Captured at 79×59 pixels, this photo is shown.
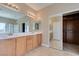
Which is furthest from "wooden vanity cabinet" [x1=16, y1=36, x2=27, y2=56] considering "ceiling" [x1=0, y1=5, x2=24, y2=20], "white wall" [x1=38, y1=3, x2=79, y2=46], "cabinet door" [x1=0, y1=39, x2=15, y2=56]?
"white wall" [x1=38, y1=3, x2=79, y2=46]

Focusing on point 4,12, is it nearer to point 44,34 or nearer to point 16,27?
point 16,27

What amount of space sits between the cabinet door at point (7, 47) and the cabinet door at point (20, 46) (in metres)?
0.23

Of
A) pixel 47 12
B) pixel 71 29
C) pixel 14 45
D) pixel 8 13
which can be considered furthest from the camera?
pixel 71 29

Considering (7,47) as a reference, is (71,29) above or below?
above

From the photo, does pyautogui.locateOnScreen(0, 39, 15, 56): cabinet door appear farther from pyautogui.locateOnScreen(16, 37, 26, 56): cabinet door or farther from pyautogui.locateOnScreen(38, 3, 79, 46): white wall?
pyautogui.locateOnScreen(38, 3, 79, 46): white wall

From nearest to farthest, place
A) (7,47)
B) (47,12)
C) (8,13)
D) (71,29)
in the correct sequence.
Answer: (7,47)
(8,13)
(47,12)
(71,29)

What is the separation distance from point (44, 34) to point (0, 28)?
2.98m

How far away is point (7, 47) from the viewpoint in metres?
2.61

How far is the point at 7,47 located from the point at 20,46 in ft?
2.40

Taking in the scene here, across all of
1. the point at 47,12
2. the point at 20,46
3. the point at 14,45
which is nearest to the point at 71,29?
the point at 47,12

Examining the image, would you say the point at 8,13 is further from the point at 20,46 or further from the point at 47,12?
the point at 47,12

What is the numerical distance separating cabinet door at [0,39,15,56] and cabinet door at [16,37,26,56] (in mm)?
232

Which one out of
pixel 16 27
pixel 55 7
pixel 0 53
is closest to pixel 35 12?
pixel 55 7

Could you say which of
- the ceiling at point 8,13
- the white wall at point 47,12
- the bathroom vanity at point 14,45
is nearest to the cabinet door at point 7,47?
the bathroom vanity at point 14,45
